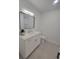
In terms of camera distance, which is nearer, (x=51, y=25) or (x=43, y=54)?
(x=43, y=54)

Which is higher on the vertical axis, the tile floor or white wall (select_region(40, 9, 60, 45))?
white wall (select_region(40, 9, 60, 45))

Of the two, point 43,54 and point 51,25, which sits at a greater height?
point 51,25

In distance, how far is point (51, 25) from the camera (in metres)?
4.23

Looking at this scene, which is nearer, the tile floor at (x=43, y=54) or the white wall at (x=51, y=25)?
the tile floor at (x=43, y=54)

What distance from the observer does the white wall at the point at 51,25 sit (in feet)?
12.8

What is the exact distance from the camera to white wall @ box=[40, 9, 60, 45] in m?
3.89

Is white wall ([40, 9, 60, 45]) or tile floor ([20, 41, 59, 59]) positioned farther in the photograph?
white wall ([40, 9, 60, 45])

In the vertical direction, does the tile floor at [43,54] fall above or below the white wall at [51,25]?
below
